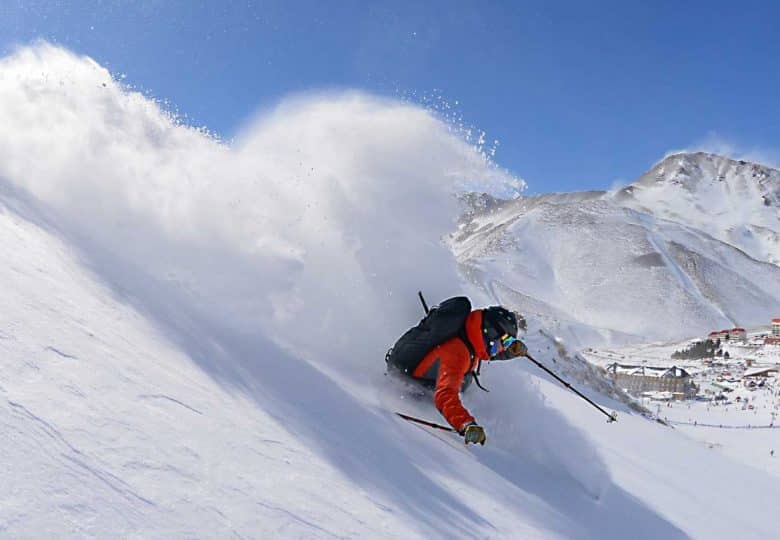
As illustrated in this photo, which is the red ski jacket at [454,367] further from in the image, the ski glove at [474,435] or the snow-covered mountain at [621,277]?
the snow-covered mountain at [621,277]

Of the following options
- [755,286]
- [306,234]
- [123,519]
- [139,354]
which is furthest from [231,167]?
[755,286]

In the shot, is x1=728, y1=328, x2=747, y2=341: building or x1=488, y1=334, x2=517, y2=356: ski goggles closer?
x1=488, y1=334, x2=517, y2=356: ski goggles

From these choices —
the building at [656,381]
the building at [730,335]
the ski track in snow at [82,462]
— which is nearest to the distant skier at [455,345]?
the ski track in snow at [82,462]

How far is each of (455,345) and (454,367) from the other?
0.93ft

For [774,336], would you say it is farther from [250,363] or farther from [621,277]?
[250,363]

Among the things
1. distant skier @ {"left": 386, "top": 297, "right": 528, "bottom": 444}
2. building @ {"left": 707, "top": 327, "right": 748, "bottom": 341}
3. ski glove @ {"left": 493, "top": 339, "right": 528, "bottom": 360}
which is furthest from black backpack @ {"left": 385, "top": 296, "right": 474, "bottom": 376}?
building @ {"left": 707, "top": 327, "right": 748, "bottom": 341}

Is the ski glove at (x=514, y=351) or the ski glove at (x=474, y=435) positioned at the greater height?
the ski glove at (x=514, y=351)

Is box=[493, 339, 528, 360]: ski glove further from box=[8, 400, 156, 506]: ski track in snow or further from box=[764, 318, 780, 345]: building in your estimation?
box=[764, 318, 780, 345]: building

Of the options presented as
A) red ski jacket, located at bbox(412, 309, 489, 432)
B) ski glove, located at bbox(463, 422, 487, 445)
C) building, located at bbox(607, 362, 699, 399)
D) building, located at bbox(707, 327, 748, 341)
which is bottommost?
ski glove, located at bbox(463, 422, 487, 445)

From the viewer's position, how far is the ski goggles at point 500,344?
6.24 metres

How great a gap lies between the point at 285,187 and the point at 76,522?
8.30 meters

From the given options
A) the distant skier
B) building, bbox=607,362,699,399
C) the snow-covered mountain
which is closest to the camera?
the distant skier

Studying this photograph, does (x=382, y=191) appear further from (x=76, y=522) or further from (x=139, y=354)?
(x=76, y=522)

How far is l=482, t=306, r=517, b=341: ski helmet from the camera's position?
20.3 feet
